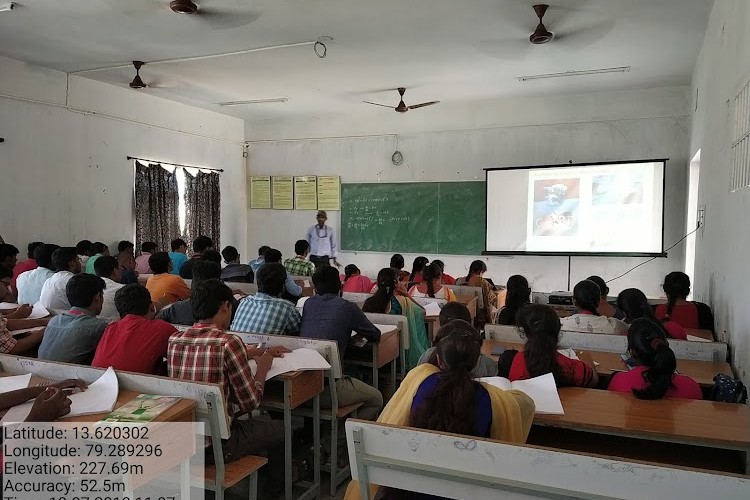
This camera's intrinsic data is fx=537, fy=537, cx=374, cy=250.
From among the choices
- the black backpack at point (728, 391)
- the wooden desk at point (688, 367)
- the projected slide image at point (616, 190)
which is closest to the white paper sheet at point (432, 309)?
the wooden desk at point (688, 367)

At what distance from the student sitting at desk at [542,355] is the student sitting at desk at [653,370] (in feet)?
0.69

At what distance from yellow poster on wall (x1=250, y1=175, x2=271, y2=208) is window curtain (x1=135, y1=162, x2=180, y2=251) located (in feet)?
5.60

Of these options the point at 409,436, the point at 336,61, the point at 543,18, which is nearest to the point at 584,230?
the point at 543,18

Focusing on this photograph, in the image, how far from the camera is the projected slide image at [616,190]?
6614mm

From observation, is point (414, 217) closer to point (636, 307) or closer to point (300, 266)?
point (300, 266)

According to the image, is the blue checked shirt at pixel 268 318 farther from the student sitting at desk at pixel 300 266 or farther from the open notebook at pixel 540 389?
the student sitting at desk at pixel 300 266

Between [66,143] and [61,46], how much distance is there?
1364mm

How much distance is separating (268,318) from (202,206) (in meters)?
5.65

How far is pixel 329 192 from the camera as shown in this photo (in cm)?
875

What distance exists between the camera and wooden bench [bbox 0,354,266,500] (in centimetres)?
181

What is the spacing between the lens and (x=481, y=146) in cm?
773

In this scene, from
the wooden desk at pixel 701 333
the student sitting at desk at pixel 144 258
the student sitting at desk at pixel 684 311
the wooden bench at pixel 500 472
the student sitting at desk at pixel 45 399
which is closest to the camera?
the wooden bench at pixel 500 472

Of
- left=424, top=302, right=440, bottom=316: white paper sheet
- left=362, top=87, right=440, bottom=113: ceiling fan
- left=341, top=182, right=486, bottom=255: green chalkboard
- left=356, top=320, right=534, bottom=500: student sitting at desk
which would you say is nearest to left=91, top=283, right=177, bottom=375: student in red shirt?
left=356, top=320, right=534, bottom=500: student sitting at desk

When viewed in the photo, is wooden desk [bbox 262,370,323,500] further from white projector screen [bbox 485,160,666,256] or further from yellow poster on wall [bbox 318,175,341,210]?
yellow poster on wall [bbox 318,175,341,210]
